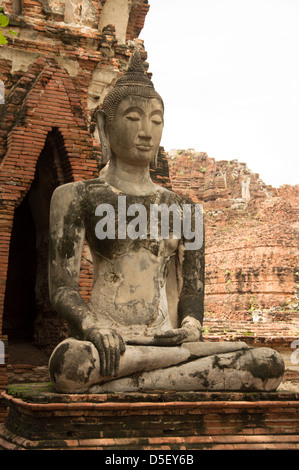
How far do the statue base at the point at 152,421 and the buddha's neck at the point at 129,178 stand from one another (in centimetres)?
175

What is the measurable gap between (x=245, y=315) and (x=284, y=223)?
387cm

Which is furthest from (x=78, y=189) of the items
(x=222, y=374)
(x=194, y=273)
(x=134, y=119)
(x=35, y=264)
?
(x=35, y=264)

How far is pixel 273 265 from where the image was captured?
2002 centimetres

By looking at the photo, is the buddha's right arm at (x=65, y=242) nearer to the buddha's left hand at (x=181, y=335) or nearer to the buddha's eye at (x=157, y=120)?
the buddha's left hand at (x=181, y=335)

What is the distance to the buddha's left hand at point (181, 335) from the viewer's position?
16.2 ft

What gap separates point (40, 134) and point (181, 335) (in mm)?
4733

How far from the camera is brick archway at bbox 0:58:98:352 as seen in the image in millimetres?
8656

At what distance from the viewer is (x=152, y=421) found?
441 cm

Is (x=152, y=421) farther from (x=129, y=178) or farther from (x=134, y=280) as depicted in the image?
(x=129, y=178)

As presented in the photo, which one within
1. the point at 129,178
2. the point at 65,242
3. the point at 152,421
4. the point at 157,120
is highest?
the point at 157,120

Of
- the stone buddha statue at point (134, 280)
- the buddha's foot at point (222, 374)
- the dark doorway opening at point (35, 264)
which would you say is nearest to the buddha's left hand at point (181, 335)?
the stone buddha statue at point (134, 280)

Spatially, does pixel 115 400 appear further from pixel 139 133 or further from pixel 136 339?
pixel 139 133

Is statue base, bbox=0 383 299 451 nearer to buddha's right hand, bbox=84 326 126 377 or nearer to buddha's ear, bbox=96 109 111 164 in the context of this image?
buddha's right hand, bbox=84 326 126 377
